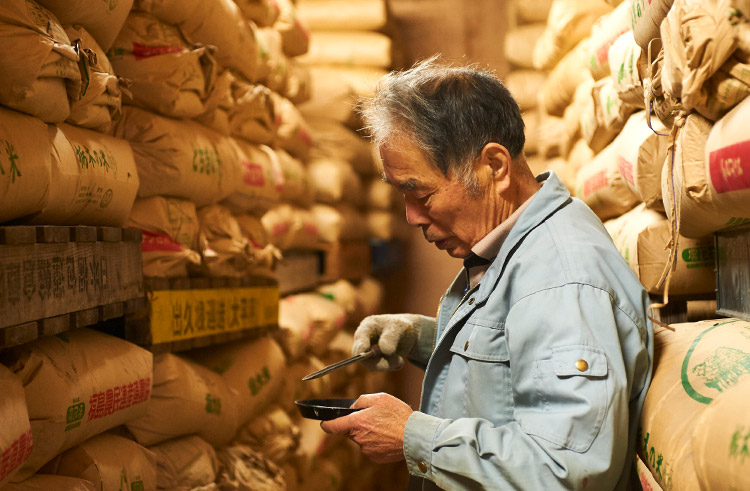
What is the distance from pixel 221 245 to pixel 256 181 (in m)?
0.47

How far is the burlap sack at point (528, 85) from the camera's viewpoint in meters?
4.96

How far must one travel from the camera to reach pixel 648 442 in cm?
133

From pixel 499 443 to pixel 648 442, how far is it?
28cm

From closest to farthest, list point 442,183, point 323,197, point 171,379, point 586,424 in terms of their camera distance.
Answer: point 586,424 → point 442,183 → point 171,379 → point 323,197

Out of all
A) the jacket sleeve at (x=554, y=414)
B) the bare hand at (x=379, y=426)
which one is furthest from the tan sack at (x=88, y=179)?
→ the jacket sleeve at (x=554, y=414)

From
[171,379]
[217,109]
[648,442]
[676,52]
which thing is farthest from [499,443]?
[217,109]

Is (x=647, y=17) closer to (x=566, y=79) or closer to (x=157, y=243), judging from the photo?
(x=157, y=243)

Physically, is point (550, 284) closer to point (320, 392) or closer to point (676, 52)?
point (676, 52)

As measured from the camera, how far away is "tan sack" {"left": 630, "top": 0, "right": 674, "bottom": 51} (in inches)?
63.3

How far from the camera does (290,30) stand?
3.94m

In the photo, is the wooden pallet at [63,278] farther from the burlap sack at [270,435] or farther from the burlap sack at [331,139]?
the burlap sack at [331,139]

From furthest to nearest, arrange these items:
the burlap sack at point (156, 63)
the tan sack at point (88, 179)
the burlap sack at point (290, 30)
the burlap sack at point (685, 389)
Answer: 1. the burlap sack at point (290, 30)
2. the burlap sack at point (156, 63)
3. the tan sack at point (88, 179)
4. the burlap sack at point (685, 389)

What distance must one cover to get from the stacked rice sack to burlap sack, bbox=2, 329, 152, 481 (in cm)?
30

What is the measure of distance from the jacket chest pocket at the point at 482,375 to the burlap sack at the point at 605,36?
149cm
